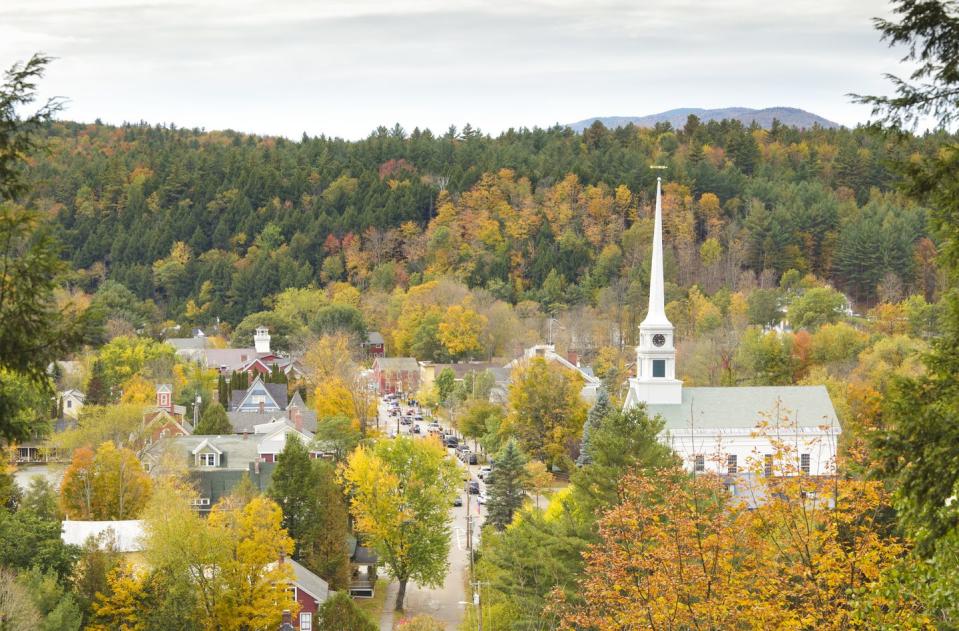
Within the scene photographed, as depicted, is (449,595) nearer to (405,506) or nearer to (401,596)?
(401,596)

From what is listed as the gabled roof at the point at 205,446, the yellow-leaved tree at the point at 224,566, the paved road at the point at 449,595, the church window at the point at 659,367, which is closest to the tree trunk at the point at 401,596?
the paved road at the point at 449,595

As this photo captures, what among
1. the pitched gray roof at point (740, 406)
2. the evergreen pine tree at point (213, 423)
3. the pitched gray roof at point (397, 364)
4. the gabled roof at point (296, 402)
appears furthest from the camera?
the pitched gray roof at point (397, 364)

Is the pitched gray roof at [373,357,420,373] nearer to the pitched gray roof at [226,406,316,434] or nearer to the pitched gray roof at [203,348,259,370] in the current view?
the pitched gray roof at [203,348,259,370]

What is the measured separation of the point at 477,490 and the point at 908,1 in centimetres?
4822

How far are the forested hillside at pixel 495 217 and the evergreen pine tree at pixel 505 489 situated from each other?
5364 centimetres

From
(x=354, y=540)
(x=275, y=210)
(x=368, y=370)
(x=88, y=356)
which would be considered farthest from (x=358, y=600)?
(x=275, y=210)

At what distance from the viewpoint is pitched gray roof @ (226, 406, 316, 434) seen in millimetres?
68625

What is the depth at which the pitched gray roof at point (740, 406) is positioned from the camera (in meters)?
55.2

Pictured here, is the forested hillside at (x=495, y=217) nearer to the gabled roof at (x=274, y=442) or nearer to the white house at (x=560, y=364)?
the white house at (x=560, y=364)

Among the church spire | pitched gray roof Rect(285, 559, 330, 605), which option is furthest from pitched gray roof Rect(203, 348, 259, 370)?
pitched gray roof Rect(285, 559, 330, 605)

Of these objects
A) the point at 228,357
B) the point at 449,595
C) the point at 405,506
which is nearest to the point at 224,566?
the point at 405,506

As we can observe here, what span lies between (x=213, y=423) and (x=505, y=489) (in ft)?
68.8

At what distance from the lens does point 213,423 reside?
2530 inches

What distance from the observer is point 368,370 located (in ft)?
309
